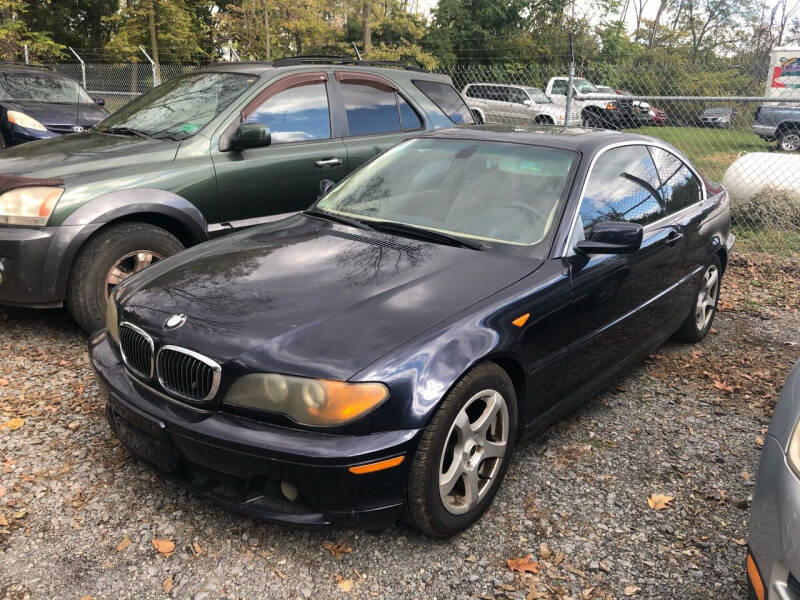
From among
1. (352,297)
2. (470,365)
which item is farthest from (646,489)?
(352,297)

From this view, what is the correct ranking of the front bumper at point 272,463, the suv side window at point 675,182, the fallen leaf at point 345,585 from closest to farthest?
the front bumper at point 272,463 < the fallen leaf at point 345,585 < the suv side window at point 675,182

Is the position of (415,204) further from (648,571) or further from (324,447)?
(648,571)

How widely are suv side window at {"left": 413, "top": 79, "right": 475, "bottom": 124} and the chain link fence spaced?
0.71 metres

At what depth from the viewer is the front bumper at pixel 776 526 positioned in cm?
184

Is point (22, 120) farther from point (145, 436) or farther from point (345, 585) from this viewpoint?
point (345, 585)

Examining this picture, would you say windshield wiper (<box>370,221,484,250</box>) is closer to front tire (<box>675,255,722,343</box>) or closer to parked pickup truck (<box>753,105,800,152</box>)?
front tire (<box>675,255,722,343</box>)

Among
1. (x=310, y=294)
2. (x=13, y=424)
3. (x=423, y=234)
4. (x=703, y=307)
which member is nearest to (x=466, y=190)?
(x=423, y=234)

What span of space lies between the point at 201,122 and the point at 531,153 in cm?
245

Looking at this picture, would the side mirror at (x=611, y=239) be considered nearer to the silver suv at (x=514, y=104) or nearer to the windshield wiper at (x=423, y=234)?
the windshield wiper at (x=423, y=234)

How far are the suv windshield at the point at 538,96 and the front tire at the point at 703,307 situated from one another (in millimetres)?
16351

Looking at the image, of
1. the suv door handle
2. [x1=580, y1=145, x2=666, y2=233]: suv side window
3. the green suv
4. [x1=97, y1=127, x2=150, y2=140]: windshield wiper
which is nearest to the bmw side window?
the green suv

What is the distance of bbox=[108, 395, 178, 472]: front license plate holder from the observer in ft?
8.43

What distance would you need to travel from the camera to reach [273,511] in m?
2.45

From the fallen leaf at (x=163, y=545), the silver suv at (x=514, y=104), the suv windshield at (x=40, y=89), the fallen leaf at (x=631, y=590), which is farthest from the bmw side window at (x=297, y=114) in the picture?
the silver suv at (x=514, y=104)
